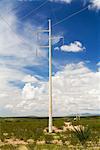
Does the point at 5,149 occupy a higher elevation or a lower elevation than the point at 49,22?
lower

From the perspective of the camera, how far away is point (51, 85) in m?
38.5

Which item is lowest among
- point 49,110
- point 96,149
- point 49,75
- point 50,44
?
point 96,149

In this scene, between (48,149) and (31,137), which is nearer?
(48,149)

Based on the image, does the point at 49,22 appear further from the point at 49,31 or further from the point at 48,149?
the point at 48,149

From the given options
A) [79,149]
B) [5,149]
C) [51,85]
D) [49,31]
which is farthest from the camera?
[49,31]

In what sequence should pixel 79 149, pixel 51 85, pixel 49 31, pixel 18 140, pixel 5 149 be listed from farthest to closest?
1. pixel 49 31
2. pixel 51 85
3. pixel 18 140
4. pixel 5 149
5. pixel 79 149

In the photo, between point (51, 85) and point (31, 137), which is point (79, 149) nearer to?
point (31, 137)

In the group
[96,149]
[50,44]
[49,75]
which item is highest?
[50,44]

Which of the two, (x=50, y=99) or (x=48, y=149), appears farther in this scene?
(x=50, y=99)

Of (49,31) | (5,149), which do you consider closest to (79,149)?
(5,149)

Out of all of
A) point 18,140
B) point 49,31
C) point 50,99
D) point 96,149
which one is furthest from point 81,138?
point 49,31

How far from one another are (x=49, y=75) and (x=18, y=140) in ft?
37.8

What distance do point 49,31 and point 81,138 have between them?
2261 centimetres

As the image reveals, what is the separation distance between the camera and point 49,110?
39188mm
